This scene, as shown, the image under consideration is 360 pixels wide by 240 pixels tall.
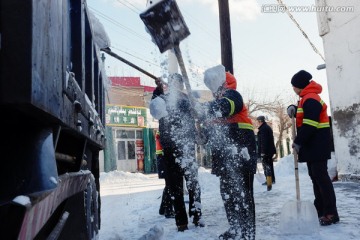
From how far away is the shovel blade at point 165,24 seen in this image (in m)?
3.18

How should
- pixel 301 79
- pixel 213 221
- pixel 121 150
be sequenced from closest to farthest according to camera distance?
pixel 301 79, pixel 213 221, pixel 121 150

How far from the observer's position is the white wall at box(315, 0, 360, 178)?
7.84 m

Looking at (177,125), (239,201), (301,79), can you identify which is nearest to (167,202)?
(177,125)

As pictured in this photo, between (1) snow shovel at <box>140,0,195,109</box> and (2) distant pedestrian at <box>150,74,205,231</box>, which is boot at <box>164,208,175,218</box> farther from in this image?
(1) snow shovel at <box>140,0,195,109</box>

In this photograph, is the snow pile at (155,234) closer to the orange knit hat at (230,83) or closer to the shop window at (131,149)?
the orange knit hat at (230,83)

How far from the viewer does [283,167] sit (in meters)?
13.3

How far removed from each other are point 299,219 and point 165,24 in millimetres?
2448

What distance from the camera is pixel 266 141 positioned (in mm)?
8211

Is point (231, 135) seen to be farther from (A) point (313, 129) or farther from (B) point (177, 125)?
(A) point (313, 129)

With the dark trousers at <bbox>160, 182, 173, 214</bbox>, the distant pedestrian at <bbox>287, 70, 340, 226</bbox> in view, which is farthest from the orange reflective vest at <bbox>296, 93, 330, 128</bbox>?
the dark trousers at <bbox>160, 182, 173, 214</bbox>

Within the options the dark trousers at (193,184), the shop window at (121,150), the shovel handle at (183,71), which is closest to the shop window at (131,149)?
the shop window at (121,150)

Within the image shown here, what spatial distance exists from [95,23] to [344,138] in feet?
22.6

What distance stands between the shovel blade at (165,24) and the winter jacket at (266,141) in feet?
17.4

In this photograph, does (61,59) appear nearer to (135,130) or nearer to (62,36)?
(62,36)
